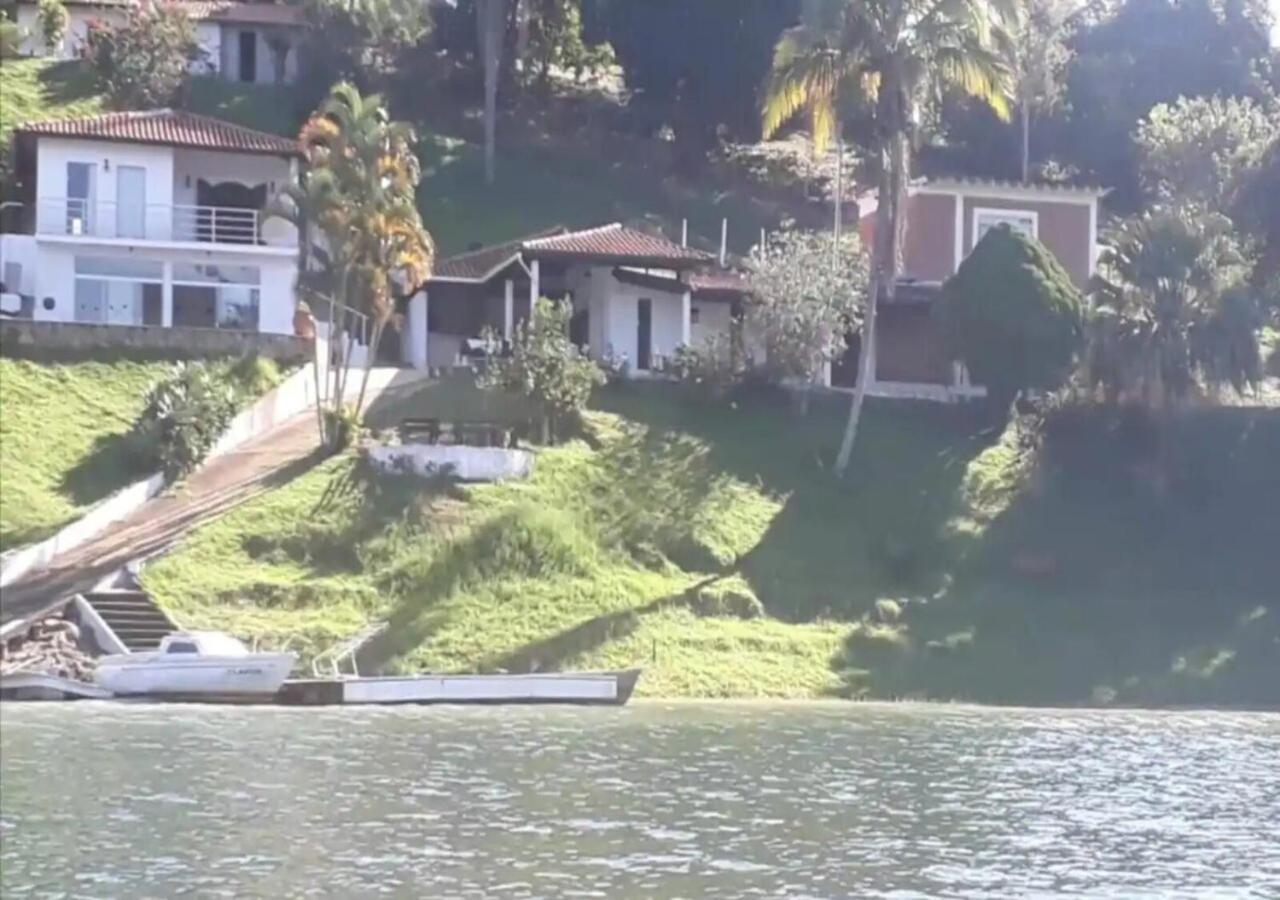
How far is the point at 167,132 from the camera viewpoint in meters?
65.4

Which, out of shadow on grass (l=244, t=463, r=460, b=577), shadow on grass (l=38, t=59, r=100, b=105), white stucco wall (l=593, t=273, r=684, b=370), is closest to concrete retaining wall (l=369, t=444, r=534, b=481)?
shadow on grass (l=244, t=463, r=460, b=577)

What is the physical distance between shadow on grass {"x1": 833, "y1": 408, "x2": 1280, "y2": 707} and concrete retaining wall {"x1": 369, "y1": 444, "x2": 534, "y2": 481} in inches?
407

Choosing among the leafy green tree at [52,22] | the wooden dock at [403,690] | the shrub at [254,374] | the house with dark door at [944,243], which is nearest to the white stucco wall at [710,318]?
the house with dark door at [944,243]

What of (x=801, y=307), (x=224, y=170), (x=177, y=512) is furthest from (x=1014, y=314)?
(x=224, y=170)

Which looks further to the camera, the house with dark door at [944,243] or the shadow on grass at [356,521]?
the house with dark door at [944,243]

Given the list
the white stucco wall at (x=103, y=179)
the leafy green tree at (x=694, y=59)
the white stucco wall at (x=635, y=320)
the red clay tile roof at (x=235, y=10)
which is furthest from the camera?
the red clay tile roof at (x=235, y=10)

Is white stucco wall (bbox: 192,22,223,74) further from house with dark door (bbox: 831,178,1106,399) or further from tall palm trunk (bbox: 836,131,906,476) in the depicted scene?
tall palm trunk (bbox: 836,131,906,476)

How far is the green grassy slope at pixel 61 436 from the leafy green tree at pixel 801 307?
642 inches

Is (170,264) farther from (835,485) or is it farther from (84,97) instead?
(84,97)

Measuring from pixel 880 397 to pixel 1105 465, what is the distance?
8.18m

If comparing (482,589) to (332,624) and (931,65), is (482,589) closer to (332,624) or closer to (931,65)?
(332,624)

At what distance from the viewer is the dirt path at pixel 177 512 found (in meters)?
46.1

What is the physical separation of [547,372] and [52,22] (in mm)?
40695

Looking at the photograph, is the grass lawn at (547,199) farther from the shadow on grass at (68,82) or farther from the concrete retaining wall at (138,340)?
the concrete retaining wall at (138,340)
